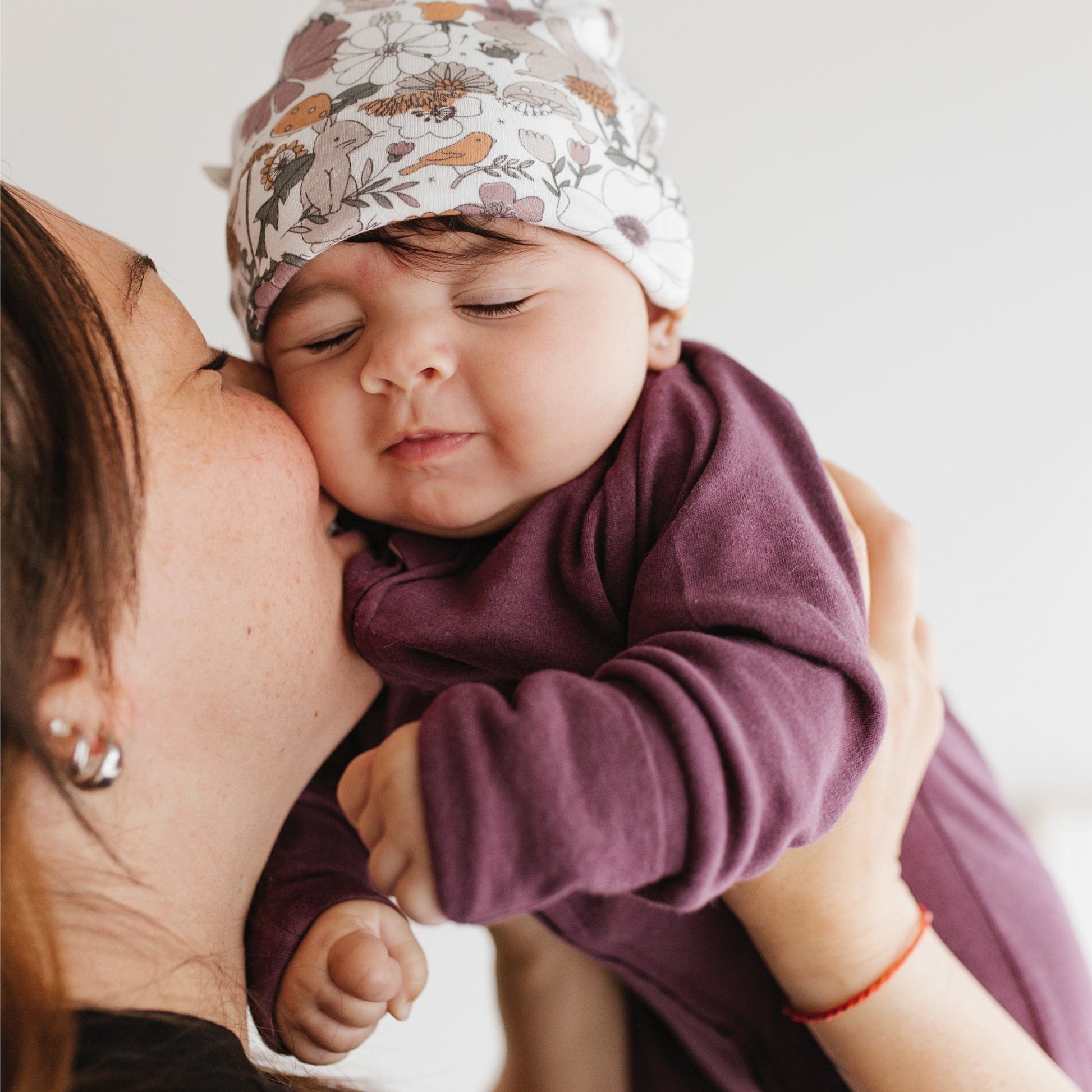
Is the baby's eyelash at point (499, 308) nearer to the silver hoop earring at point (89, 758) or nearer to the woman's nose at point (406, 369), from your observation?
the woman's nose at point (406, 369)

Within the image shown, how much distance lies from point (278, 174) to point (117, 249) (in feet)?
0.55

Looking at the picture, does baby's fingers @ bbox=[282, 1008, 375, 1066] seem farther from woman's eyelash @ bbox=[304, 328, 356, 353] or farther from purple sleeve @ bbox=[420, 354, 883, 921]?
woman's eyelash @ bbox=[304, 328, 356, 353]

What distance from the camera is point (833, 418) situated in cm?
179

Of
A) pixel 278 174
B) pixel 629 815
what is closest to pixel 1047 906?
pixel 629 815

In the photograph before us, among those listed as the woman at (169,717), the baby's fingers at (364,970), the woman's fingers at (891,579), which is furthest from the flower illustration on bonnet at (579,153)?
the baby's fingers at (364,970)

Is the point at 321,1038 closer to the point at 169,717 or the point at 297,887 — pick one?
the point at 297,887

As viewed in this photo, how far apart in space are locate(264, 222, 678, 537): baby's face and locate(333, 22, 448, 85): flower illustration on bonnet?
175mm

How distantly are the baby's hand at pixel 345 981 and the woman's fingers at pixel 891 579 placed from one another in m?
0.58

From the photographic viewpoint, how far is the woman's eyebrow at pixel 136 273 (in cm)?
82

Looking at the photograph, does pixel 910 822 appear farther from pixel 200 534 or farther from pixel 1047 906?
pixel 200 534

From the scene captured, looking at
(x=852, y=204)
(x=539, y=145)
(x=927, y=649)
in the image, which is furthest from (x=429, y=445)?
(x=852, y=204)

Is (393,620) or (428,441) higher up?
(428,441)

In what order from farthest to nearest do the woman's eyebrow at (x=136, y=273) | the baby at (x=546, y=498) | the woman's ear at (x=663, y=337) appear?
1. the woman's ear at (x=663, y=337)
2. the woman's eyebrow at (x=136, y=273)
3. the baby at (x=546, y=498)

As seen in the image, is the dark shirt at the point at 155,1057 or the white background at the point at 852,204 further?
the white background at the point at 852,204
